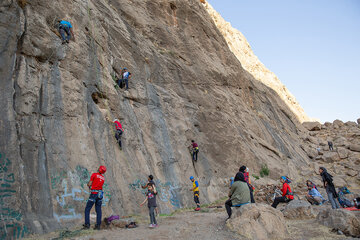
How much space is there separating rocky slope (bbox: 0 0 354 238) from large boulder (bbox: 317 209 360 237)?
629 centimetres

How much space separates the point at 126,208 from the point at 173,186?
12.0 ft

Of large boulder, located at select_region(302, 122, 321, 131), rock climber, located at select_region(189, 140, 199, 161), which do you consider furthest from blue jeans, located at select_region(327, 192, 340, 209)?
large boulder, located at select_region(302, 122, 321, 131)

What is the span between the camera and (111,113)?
469 inches

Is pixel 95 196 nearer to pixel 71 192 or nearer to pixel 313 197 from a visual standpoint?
pixel 71 192

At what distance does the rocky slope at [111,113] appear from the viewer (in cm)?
766

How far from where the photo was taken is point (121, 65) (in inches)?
589

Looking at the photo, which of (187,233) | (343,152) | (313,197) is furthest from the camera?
(343,152)

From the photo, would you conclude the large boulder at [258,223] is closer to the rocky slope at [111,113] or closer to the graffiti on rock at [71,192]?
the rocky slope at [111,113]

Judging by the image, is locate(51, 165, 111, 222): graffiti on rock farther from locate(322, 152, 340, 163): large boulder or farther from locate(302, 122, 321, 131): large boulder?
locate(302, 122, 321, 131): large boulder

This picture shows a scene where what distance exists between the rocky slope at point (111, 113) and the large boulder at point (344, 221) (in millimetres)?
6292

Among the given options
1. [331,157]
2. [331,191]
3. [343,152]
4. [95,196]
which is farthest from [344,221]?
[343,152]

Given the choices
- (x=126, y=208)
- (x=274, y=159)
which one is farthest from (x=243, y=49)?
(x=126, y=208)

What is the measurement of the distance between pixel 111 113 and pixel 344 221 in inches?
373

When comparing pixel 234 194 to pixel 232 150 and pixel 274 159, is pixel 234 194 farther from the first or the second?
pixel 274 159
